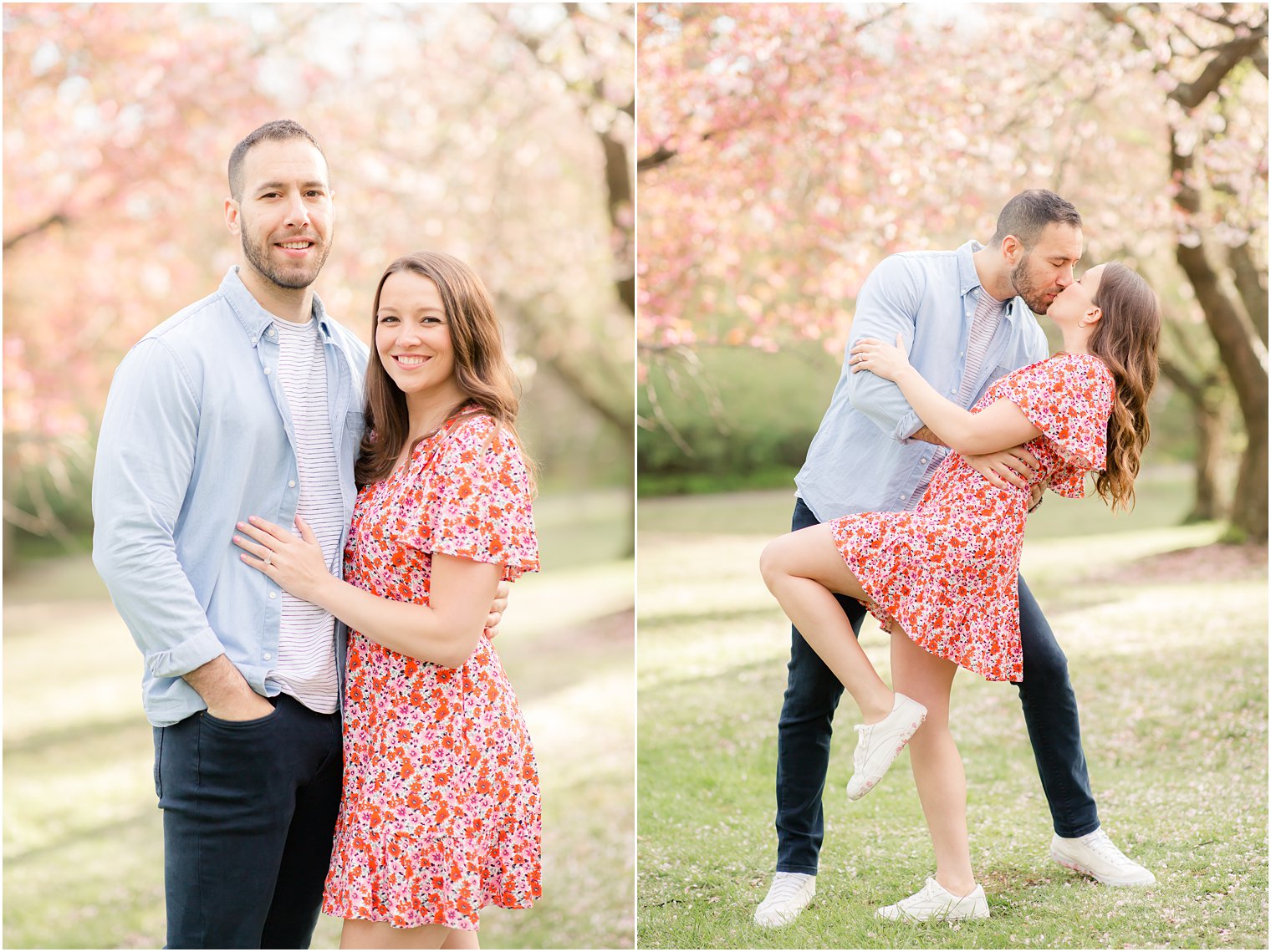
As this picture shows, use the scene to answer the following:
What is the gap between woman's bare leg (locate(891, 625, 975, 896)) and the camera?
100 inches

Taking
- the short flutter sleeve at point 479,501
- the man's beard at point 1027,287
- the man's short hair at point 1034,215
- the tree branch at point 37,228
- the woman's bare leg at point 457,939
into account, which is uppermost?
the tree branch at point 37,228

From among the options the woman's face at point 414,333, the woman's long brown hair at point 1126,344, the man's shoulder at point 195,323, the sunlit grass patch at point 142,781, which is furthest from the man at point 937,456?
the sunlit grass patch at point 142,781

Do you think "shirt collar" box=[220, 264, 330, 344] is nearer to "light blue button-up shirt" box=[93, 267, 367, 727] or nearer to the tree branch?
"light blue button-up shirt" box=[93, 267, 367, 727]

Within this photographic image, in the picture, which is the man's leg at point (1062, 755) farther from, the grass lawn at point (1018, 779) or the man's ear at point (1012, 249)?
the man's ear at point (1012, 249)

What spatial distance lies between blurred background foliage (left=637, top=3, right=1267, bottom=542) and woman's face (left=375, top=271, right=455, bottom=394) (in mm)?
2712

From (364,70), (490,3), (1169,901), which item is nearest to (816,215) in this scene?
(490,3)

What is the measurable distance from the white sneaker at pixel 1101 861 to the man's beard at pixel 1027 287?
1.30 metres

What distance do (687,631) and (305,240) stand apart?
4.37 meters

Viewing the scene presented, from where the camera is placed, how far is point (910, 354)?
265cm

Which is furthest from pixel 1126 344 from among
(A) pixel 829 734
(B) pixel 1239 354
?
(B) pixel 1239 354

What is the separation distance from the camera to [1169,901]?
2.73 metres

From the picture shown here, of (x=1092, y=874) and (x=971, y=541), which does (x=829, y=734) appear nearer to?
(x=971, y=541)

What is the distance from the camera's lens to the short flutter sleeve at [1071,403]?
2385 mm

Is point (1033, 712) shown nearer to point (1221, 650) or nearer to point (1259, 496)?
point (1221, 650)
